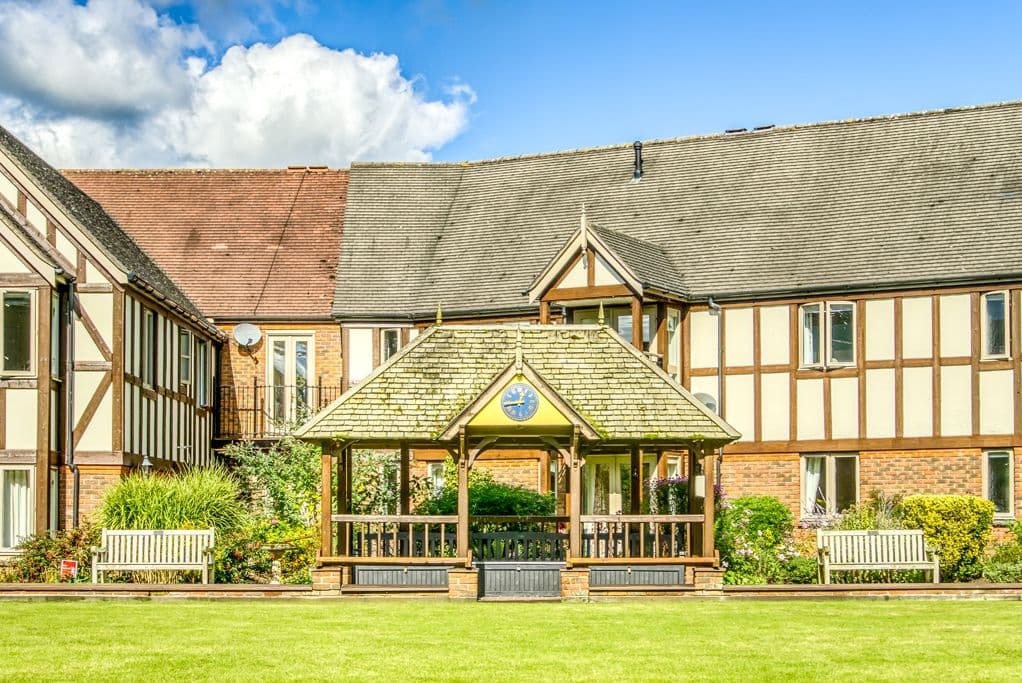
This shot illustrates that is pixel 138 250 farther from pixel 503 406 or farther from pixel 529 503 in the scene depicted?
pixel 503 406

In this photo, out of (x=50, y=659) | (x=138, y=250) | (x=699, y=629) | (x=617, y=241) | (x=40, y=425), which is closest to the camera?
(x=50, y=659)

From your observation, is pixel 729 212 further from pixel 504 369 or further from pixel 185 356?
pixel 504 369

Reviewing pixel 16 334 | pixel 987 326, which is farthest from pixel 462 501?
pixel 987 326

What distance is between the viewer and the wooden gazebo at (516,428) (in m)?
25.8

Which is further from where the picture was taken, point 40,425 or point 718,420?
point 40,425

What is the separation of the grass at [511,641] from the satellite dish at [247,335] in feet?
51.3

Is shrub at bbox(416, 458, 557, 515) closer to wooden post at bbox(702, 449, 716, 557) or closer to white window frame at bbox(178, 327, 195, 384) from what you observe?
wooden post at bbox(702, 449, 716, 557)

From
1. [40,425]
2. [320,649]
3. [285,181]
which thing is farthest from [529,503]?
[285,181]

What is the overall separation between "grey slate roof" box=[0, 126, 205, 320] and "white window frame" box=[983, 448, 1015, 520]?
17.1 meters

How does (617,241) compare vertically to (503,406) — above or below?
above

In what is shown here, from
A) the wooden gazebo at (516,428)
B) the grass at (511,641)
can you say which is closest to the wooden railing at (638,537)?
the wooden gazebo at (516,428)

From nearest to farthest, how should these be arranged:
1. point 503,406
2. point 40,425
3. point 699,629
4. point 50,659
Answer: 1. point 50,659
2. point 699,629
3. point 503,406
4. point 40,425

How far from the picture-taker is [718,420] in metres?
26.5

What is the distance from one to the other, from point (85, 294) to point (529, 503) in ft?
31.0
